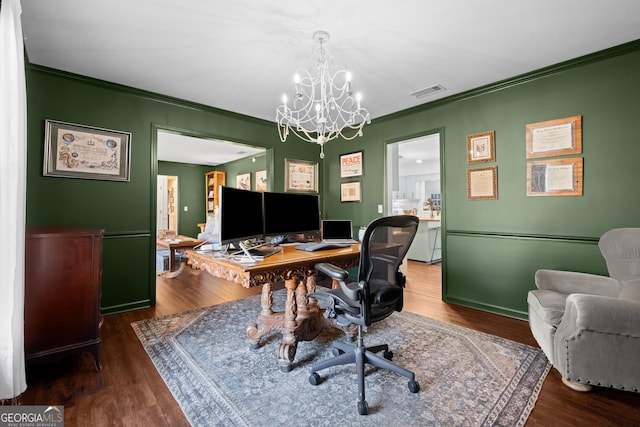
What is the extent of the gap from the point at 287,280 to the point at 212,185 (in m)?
7.28

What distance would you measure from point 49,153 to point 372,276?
3155 mm

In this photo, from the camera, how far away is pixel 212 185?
852 cm

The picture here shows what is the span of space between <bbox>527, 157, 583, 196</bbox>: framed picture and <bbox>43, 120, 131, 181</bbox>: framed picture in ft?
13.6

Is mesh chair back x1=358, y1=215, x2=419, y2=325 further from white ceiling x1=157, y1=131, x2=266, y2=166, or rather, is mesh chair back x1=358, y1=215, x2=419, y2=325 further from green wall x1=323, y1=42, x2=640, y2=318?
white ceiling x1=157, y1=131, x2=266, y2=166

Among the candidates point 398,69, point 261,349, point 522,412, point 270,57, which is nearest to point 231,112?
point 270,57

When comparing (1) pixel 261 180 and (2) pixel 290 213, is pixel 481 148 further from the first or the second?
(1) pixel 261 180

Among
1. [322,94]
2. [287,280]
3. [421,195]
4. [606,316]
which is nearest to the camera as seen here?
[606,316]

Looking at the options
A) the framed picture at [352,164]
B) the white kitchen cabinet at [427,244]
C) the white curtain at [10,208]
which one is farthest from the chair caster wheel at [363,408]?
the white kitchen cabinet at [427,244]

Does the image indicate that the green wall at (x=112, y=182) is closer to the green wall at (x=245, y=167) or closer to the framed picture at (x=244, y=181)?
the green wall at (x=245, y=167)

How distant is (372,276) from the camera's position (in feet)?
5.41

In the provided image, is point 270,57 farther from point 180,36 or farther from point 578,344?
point 578,344

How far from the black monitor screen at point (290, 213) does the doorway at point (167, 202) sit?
22.5 ft

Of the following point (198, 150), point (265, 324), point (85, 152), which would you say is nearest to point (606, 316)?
point (265, 324)

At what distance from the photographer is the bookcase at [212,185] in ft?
27.2
